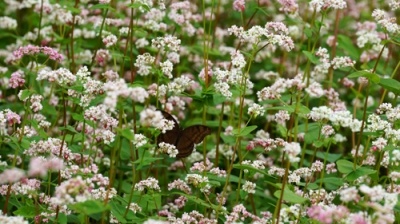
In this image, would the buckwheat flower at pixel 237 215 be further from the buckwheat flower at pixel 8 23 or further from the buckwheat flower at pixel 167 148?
the buckwheat flower at pixel 8 23

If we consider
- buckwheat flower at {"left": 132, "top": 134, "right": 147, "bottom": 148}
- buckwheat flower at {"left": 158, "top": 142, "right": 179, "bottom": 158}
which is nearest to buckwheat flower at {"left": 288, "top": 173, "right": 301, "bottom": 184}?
buckwheat flower at {"left": 158, "top": 142, "right": 179, "bottom": 158}

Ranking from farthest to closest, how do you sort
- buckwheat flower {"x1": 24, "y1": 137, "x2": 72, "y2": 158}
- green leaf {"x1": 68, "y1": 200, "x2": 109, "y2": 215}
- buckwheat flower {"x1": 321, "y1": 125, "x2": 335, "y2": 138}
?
buckwheat flower {"x1": 321, "y1": 125, "x2": 335, "y2": 138}, buckwheat flower {"x1": 24, "y1": 137, "x2": 72, "y2": 158}, green leaf {"x1": 68, "y1": 200, "x2": 109, "y2": 215}

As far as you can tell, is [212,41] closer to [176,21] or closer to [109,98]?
[176,21]

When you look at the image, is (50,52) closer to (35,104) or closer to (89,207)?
(35,104)

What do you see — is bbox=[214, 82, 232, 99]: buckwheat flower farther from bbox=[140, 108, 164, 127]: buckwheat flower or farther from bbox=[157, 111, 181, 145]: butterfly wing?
bbox=[140, 108, 164, 127]: buckwheat flower

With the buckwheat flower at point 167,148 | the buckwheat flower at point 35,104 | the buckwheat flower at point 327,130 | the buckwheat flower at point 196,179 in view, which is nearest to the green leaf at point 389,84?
the buckwheat flower at point 327,130

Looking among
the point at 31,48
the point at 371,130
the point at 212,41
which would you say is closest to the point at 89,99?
the point at 31,48

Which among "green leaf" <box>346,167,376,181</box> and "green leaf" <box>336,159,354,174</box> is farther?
"green leaf" <box>336,159,354,174</box>

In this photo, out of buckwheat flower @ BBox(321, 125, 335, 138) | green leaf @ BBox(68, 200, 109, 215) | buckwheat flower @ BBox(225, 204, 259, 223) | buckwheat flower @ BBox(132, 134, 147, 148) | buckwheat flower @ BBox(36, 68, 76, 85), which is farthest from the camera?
buckwheat flower @ BBox(321, 125, 335, 138)
